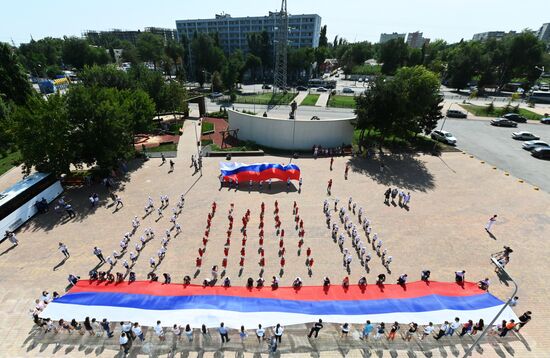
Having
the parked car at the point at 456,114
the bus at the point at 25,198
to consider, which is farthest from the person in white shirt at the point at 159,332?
the parked car at the point at 456,114

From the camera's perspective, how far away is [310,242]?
20.9m

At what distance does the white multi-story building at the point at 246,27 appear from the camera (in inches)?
4454

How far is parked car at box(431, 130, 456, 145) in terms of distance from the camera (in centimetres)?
3969

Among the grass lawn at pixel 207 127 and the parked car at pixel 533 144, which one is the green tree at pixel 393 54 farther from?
the grass lawn at pixel 207 127

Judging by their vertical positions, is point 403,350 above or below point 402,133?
below

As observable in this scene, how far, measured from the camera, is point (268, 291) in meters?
16.2

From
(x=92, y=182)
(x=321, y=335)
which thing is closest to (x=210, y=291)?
(x=321, y=335)

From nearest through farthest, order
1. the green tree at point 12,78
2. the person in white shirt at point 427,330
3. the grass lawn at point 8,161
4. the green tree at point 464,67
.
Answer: the person in white shirt at point 427,330 → the grass lawn at point 8,161 → the green tree at point 12,78 → the green tree at point 464,67

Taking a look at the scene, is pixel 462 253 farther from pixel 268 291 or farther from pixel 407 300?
pixel 268 291

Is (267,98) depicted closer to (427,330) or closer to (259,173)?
(259,173)

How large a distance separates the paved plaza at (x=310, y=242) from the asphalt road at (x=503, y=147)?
115 inches

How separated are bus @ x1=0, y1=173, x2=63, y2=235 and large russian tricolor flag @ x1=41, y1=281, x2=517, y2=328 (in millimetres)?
10530

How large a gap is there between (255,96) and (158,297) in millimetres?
61486

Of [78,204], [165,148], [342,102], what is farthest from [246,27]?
[78,204]
